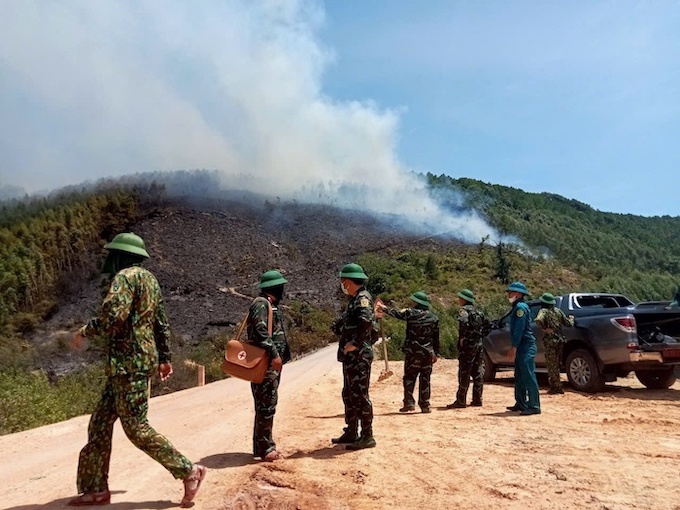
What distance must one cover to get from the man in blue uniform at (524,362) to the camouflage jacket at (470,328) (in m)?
0.72

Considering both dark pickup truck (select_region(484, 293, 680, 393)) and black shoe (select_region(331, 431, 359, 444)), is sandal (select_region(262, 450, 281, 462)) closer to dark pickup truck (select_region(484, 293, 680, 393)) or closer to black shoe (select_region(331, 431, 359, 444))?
black shoe (select_region(331, 431, 359, 444))

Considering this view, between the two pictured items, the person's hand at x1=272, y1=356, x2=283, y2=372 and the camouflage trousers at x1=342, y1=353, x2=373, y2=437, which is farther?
the camouflage trousers at x1=342, y1=353, x2=373, y2=437

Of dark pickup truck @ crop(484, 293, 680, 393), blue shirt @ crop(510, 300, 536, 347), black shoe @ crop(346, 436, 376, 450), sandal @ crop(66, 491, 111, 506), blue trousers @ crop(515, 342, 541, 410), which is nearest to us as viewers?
sandal @ crop(66, 491, 111, 506)

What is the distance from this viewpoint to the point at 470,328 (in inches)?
372

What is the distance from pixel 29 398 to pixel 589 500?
10.2m

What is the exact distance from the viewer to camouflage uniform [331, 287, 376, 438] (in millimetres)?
6113

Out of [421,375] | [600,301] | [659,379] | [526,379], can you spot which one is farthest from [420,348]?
[659,379]

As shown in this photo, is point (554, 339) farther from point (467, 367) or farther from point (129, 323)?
point (129, 323)

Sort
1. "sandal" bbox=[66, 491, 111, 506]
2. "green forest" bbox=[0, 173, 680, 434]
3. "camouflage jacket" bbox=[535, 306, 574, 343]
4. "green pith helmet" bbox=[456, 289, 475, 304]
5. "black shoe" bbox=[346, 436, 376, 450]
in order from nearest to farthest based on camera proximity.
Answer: "sandal" bbox=[66, 491, 111, 506] → "black shoe" bbox=[346, 436, 376, 450] → "green pith helmet" bbox=[456, 289, 475, 304] → "camouflage jacket" bbox=[535, 306, 574, 343] → "green forest" bbox=[0, 173, 680, 434]

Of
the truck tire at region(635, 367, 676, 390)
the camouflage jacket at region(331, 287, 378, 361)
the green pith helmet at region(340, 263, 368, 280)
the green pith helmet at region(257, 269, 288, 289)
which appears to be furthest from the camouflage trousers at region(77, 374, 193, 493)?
the truck tire at region(635, 367, 676, 390)

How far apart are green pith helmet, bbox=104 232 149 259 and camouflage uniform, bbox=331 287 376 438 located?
2.38 meters

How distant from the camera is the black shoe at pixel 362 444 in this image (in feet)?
20.0

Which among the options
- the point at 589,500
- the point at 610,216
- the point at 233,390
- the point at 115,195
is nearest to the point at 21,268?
the point at 115,195

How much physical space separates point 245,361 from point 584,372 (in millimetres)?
7439
